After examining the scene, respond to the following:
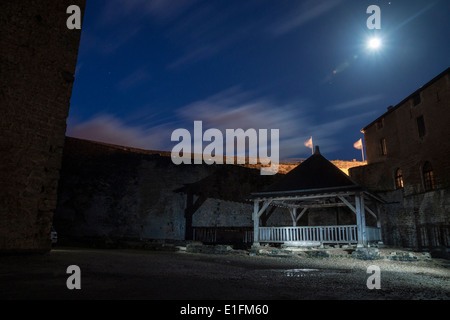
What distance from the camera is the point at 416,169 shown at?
58.8 feet

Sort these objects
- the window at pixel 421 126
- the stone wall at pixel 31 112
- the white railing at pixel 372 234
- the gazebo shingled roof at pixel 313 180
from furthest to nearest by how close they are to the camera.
Answer: the window at pixel 421 126
the gazebo shingled roof at pixel 313 180
the white railing at pixel 372 234
the stone wall at pixel 31 112

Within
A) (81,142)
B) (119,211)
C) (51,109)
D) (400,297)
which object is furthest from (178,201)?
(400,297)

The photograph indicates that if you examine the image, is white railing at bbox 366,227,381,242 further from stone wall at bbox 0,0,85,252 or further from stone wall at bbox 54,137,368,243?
stone wall at bbox 0,0,85,252

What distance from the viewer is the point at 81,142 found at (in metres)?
20.4

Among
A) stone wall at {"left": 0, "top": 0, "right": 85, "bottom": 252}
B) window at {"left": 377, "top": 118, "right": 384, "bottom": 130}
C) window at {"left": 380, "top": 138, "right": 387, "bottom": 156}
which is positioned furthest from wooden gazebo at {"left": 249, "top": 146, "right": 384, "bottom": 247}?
stone wall at {"left": 0, "top": 0, "right": 85, "bottom": 252}

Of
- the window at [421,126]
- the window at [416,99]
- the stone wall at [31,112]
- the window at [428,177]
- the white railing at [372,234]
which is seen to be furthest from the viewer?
the window at [416,99]

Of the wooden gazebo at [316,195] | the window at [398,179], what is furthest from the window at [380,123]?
the wooden gazebo at [316,195]

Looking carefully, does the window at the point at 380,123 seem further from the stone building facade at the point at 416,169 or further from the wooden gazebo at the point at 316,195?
the wooden gazebo at the point at 316,195

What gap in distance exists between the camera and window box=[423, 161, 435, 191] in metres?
17.1

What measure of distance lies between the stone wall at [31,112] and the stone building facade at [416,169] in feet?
59.2

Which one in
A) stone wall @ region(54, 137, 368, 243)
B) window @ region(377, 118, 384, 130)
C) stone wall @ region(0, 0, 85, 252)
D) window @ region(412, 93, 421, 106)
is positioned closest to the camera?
stone wall @ region(0, 0, 85, 252)

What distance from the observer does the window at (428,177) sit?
1712cm

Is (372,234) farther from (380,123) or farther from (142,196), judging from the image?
(142,196)
